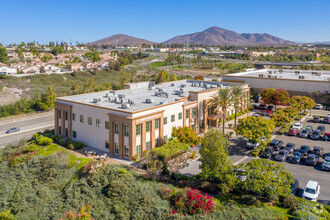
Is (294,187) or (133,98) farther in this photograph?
(133,98)

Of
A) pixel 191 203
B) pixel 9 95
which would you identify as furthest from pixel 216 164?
pixel 9 95

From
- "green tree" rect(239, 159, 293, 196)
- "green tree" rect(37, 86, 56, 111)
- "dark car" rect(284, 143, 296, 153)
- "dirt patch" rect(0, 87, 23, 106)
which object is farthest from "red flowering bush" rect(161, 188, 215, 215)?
"dirt patch" rect(0, 87, 23, 106)

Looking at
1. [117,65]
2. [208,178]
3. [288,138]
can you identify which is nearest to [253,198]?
[208,178]

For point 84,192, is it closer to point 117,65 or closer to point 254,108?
point 254,108

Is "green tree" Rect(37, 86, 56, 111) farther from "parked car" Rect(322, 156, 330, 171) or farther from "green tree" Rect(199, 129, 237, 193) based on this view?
"parked car" Rect(322, 156, 330, 171)

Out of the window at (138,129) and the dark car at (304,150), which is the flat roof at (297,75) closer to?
the dark car at (304,150)

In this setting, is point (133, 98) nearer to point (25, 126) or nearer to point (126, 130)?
point (126, 130)
